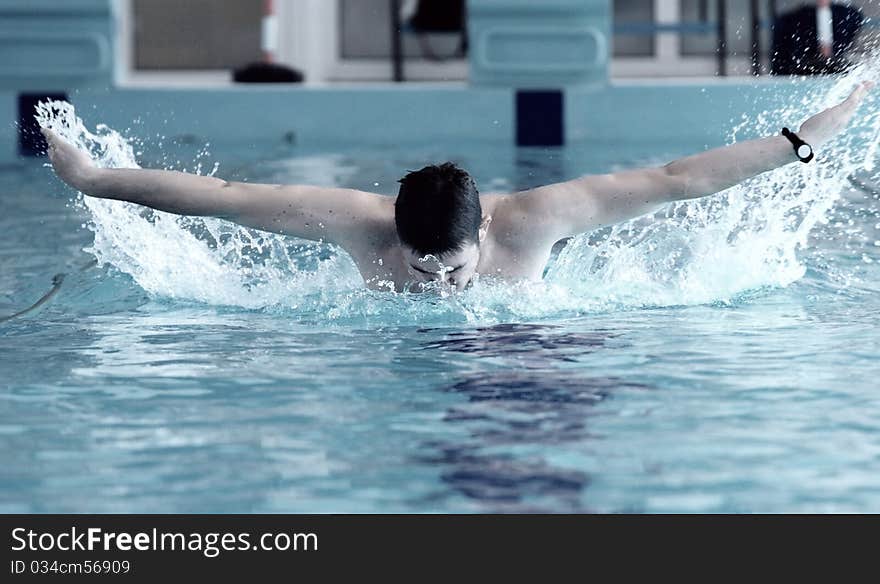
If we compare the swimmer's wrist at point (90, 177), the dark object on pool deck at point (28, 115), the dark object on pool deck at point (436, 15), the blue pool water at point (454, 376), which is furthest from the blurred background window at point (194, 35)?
the swimmer's wrist at point (90, 177)

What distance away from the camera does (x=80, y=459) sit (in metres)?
2.33

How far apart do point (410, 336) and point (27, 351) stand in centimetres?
83

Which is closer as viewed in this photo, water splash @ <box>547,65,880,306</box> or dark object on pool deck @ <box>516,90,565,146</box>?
water splash @ <box>547,65,880,306</box>

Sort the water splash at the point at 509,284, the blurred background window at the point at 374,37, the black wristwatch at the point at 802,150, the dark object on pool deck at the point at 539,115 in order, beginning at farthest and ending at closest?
the blurred background window at the point at 374,37, the dark object on pool deck at the point at 539,115, the water splash at the point at 509,284, the black wristwatch at the point at 802,150

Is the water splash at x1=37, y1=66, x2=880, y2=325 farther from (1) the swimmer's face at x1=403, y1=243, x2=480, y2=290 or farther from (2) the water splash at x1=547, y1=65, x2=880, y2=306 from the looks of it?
(1) the swimmer's face at x1=403, y1=243, x2=480, y2=290

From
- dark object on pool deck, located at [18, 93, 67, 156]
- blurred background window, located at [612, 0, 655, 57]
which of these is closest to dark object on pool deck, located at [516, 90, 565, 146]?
blurred background window, located at [612, 0, 655, 57]


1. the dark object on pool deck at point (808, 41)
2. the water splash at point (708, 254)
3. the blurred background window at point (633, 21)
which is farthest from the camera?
the blurred background window at point (633, 21)

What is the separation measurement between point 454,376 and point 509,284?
2.06ft

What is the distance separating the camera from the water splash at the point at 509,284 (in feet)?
11.3

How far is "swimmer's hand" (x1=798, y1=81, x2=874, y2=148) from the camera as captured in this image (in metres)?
3.24

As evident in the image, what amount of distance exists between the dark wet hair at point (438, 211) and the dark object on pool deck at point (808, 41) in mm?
5582

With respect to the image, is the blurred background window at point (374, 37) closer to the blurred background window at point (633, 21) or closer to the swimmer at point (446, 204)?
the blurred background window at point (633, 21)

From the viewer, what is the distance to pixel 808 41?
8.81m
